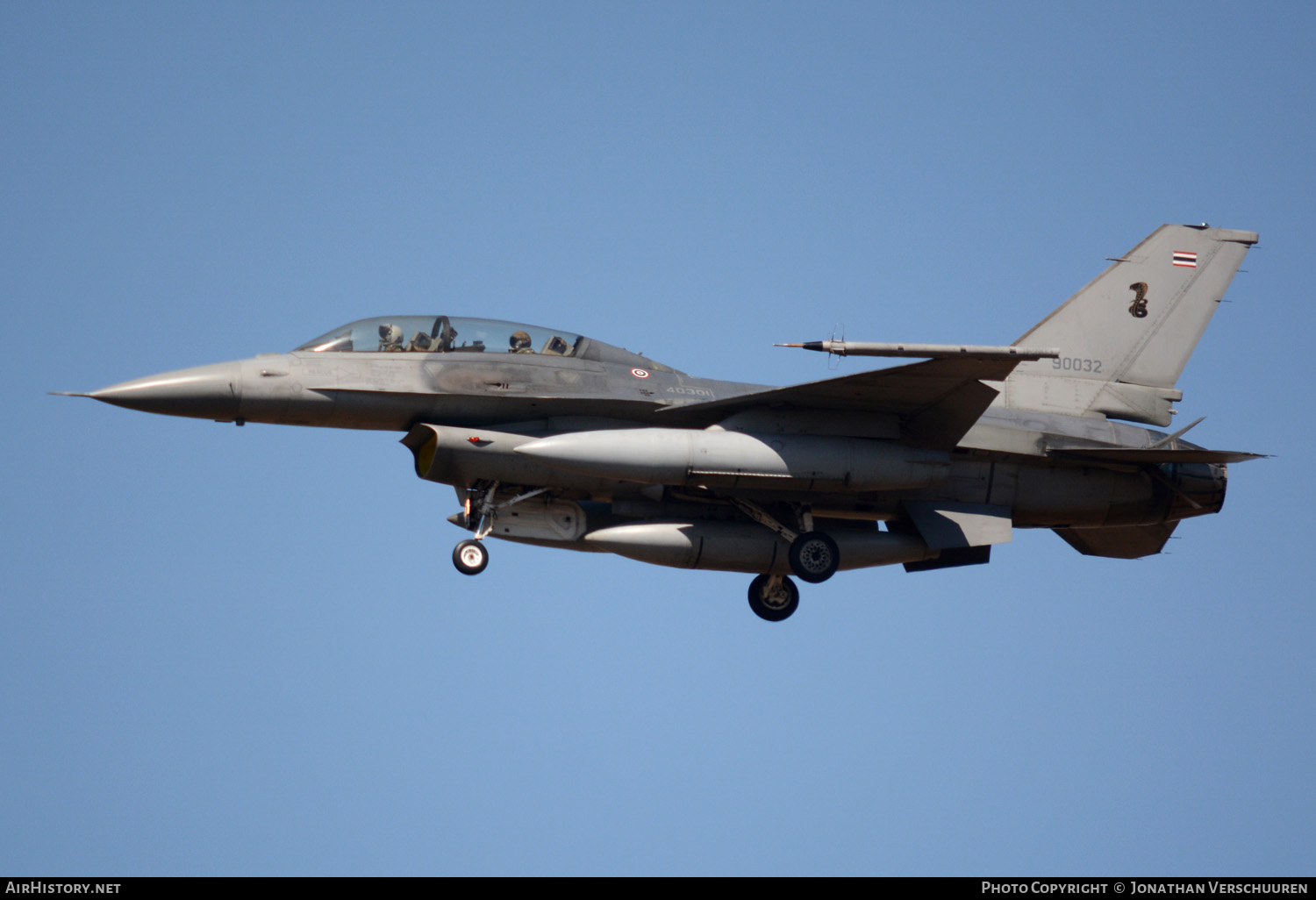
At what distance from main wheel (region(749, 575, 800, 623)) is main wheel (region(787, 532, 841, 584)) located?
1434mm

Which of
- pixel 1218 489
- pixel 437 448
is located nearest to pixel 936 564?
pixel 1218 489

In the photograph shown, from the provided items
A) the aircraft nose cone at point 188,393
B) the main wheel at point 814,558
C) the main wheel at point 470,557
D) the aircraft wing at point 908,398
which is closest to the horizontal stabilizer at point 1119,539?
the aircraft wing at point 908,398

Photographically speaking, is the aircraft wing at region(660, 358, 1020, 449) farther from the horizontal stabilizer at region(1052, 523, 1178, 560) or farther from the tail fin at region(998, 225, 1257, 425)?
the horizontal stabilizer at region(1052, 523, 1178, 560)

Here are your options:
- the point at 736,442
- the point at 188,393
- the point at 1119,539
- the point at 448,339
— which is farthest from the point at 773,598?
the point at 188,393

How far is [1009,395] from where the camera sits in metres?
19.0

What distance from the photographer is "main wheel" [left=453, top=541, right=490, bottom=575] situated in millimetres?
16188

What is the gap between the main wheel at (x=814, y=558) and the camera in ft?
56.8

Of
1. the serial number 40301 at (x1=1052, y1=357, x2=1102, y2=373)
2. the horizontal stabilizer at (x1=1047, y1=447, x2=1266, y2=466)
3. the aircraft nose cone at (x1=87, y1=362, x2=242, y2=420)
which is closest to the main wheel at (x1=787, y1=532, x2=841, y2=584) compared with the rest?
the horizontal stabilizer at (x1=1047, y1=447, x2=1266, y2=466)

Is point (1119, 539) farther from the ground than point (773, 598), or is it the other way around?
point (1119, 539)

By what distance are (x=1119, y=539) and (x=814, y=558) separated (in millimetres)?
5078

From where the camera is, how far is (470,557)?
53.3 ft

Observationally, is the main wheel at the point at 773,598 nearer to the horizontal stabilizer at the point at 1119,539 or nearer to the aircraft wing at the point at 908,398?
the aircraft wing at the point at 908,398

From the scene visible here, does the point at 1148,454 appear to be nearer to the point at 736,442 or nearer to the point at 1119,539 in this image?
the point at 1119,539

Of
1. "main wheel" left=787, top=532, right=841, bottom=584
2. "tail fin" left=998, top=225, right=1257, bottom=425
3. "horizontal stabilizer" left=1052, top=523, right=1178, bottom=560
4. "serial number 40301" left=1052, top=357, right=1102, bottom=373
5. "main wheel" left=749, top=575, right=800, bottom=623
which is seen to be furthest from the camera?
"horizontal stabilizer" left=1052, top=523, right=1178, bottom=560
